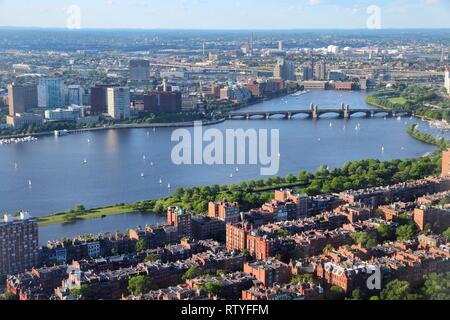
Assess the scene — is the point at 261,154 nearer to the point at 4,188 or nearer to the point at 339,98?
the point at 4,188

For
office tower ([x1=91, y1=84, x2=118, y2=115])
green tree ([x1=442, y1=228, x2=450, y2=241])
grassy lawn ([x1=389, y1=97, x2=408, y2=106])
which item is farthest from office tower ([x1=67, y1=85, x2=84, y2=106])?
green tree ([x1=442, y1=228, x2=450, y2=241])

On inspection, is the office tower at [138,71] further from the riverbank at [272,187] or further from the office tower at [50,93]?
the riverbank at [272,187]

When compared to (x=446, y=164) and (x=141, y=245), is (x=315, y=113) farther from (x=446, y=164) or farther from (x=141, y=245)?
(x=141, y=245)

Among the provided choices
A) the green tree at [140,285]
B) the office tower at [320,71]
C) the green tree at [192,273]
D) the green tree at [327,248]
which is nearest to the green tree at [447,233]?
the green tree at [327,248]

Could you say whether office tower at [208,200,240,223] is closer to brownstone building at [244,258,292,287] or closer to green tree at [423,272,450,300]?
brownstone building at [244,258,292,287]

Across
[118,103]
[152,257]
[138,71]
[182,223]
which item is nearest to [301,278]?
[152,257]
